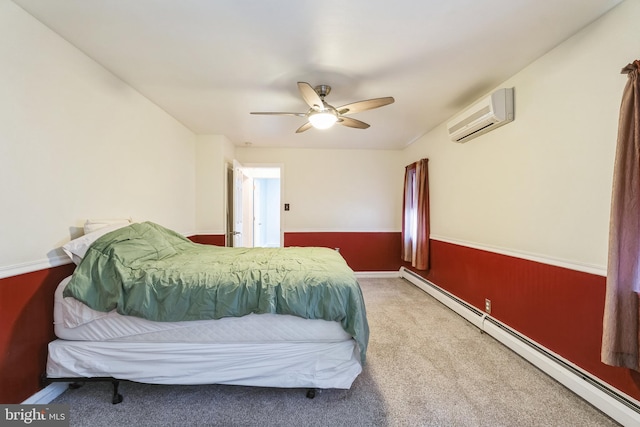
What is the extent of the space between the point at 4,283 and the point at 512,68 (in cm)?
368

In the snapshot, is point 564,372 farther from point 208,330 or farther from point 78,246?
point 78,246

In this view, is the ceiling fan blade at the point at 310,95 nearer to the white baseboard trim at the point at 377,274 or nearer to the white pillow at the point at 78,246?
the white pillow at the point at 78,246

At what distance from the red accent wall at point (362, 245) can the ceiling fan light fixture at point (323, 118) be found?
8.39 feet

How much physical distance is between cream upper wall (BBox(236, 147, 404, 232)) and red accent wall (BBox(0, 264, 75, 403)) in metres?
3.23

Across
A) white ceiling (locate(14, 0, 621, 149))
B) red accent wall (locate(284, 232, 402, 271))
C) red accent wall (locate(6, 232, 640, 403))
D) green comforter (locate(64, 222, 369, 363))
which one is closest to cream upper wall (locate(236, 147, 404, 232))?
red accent wall (locate(284, 232, 402, 271))

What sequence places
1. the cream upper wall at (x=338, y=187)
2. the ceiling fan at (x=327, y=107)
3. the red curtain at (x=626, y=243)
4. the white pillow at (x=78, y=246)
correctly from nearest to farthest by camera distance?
the red curtain at (x=626, y=243)
the white pillow at (x=78, y=246)
the ceiling fan at (x=327, y=107)
the cream upper wall at (x=338, y=187)

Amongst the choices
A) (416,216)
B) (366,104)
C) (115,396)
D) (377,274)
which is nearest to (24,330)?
(115,396)

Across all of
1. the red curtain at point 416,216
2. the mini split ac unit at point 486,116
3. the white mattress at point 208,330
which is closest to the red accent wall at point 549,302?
the red curtain at point 416,216

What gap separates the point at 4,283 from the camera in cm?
139

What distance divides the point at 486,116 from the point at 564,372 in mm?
2045

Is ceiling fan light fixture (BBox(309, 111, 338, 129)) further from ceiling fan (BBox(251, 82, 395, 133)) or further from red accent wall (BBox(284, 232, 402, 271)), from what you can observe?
red accent wall (BBox(284, 232, 402, 271))

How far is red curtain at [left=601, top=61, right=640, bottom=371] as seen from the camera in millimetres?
1343

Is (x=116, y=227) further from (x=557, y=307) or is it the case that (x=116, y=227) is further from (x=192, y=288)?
(x=557, y=307)

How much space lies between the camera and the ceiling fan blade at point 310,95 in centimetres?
191
